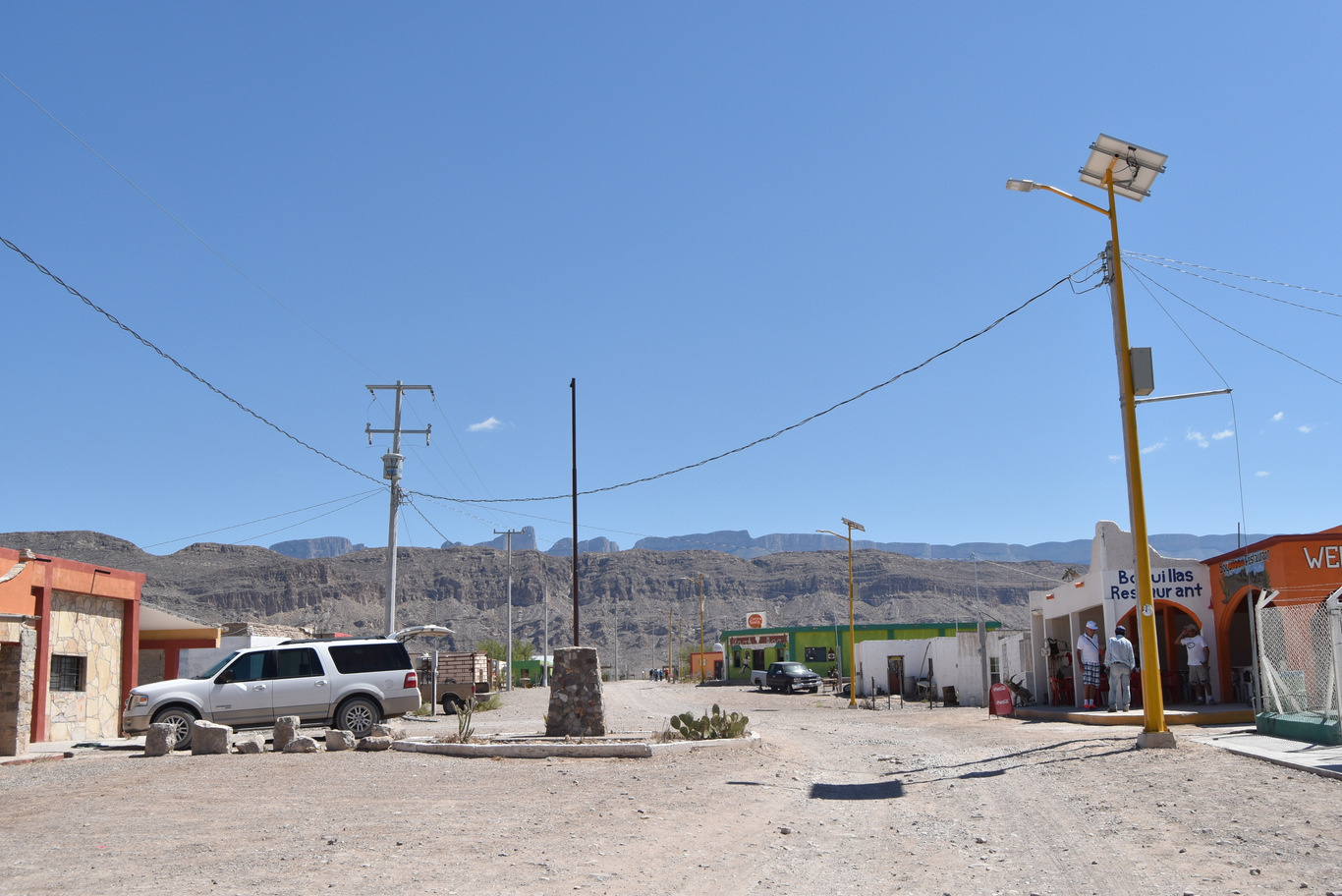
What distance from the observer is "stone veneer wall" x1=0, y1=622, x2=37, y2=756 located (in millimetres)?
16422

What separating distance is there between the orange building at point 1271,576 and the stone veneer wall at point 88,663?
2286 cm

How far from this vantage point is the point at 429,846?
8461mm

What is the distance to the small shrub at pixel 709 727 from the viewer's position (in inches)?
670

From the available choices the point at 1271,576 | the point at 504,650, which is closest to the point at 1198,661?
the point at 1271,576

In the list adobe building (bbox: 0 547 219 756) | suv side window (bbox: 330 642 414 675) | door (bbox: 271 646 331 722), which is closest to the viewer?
adobe building (bbox: 0 547 219 756)

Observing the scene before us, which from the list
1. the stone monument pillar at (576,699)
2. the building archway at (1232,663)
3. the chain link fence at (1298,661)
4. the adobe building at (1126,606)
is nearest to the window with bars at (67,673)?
the stone monument pillar at (576,699)

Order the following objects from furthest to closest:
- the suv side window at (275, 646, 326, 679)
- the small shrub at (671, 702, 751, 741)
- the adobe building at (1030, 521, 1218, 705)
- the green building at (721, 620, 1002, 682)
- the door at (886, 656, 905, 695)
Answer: the green building at (721, 620, 1002, 682)
the door at (886, 656, 905, 695)
the adobe building at (1030, 521, 1218, 705)
the suv side window at (275, 646, 326, 679)
the small shrub at (671, 702, 751, 741)

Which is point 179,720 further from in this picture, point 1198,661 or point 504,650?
point 504,650

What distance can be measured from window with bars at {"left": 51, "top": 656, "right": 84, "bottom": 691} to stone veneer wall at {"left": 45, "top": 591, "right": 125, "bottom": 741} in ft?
0.37

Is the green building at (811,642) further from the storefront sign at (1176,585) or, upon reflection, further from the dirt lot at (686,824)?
the dirt lot at (686,824)

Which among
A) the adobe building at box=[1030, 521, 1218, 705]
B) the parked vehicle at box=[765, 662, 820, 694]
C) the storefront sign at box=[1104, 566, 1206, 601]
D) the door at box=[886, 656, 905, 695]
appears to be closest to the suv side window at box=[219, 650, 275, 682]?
the adobe building at box=[1030, 521, 1218, 705]

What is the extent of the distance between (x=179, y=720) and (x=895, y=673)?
1275 inches

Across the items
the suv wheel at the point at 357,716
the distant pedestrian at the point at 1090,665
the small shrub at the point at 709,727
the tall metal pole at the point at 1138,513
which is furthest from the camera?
the distant pedestrian at the point at 1090,665

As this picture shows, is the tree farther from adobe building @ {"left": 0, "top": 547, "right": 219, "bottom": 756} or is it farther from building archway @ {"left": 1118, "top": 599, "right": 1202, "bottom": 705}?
building archway @ {"left": 1118, "top": 599, "right": 1202, "bottom": 705}
